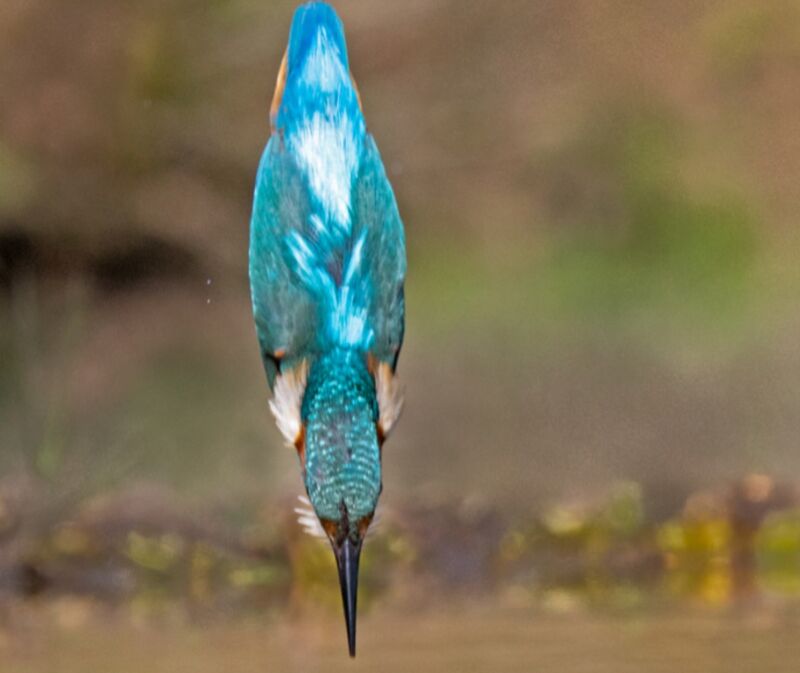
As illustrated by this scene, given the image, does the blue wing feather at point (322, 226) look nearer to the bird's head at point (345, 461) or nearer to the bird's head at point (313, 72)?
the bird's head at point (313, 72)

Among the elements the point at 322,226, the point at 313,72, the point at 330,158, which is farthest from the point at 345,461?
the point at 313,72

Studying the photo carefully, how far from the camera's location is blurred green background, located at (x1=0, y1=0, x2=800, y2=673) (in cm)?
537

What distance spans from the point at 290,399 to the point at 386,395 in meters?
0.22

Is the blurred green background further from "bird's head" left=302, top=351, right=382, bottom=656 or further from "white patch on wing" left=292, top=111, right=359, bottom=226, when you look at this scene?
"white patch on wing" left=292, top=111, right=359, bottom=226

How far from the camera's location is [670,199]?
23.2 ft

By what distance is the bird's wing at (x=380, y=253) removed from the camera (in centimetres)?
391

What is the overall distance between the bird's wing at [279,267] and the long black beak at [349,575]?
0.49 metres

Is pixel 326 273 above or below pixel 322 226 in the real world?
below

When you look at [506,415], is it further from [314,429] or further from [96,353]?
[314,429]

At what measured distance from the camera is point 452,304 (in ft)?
22.5

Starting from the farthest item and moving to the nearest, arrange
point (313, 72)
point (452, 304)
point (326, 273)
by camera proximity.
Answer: point (452, 304), point (313, 72), point (326, 273)

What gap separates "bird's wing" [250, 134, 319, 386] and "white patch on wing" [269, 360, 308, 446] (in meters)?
0.04

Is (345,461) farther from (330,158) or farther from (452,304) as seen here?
(452,304)

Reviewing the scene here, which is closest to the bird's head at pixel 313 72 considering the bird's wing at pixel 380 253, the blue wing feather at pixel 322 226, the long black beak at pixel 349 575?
the blue wing feather at pixel 322 226
